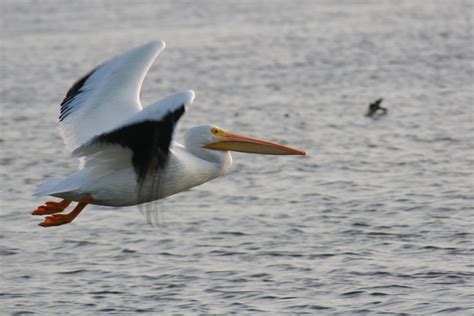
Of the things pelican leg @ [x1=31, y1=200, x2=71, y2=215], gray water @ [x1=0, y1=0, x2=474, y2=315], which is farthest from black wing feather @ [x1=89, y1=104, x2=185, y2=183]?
gray water @ [x1=0, y1=0, x2=474, y2=315]

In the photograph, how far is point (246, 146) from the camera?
926cm

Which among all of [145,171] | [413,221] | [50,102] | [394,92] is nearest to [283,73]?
[394,92]

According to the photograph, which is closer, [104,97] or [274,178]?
[104,97]

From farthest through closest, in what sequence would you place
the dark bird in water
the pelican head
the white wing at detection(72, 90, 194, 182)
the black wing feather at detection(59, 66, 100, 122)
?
1. the dark bird in water
2. the black wing feather at detection(59, 66, 100, 122)
3. the pelican head
4. the white wing at detection(72, 90, 194, 182)

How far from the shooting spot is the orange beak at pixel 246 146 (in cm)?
909

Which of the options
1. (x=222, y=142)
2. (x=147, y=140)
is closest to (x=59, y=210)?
(x=222, y=142)

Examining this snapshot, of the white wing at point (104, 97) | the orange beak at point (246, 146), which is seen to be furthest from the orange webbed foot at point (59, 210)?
the orange beak at point (246, 146)

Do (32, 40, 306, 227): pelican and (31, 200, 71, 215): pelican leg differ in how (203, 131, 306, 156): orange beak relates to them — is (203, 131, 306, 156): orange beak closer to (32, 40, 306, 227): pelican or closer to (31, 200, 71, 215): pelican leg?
(32, 40, 306, 227): pelican

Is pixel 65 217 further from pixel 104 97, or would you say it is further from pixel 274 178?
pixel 274 178

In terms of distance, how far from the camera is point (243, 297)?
8992 mm

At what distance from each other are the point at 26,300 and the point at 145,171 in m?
1.92

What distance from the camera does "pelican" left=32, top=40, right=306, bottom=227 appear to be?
24.9ft

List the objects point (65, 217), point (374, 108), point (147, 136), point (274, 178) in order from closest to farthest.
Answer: point (147, 136) → point (65, 217) → point (274, 178) → point (374, 108)

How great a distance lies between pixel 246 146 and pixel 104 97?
4.01ft
